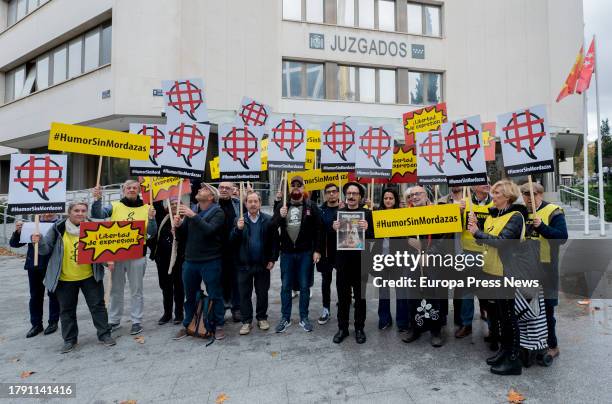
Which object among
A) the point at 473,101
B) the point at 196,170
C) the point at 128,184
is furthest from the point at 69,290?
the point at 473,101

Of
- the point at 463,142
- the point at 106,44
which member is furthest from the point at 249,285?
the point at 106,44

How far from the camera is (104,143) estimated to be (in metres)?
5.20

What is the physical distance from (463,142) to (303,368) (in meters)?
3.40

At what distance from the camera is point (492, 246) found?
399 cm

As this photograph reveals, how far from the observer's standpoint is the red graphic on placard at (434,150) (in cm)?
548

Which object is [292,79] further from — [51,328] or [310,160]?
[51,328]

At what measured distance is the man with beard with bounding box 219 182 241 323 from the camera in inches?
219

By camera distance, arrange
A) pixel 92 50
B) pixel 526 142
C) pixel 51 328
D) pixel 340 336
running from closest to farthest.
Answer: pixel 526 142
pixel 340 336
pixel 51 328
pixel 92 50

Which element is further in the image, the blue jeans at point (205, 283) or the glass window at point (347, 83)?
the glass window at point (347, 83)

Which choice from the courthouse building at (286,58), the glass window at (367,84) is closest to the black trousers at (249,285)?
the courthouse building at (286,58)

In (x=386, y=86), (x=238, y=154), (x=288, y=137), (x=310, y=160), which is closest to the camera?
(x=238, y=154)

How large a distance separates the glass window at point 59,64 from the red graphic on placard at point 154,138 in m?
17.2

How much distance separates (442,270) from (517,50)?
19913 millimetres

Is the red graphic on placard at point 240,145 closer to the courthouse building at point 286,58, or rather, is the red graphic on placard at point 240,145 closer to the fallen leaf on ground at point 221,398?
the fallen leaf on ground at point 221,398
